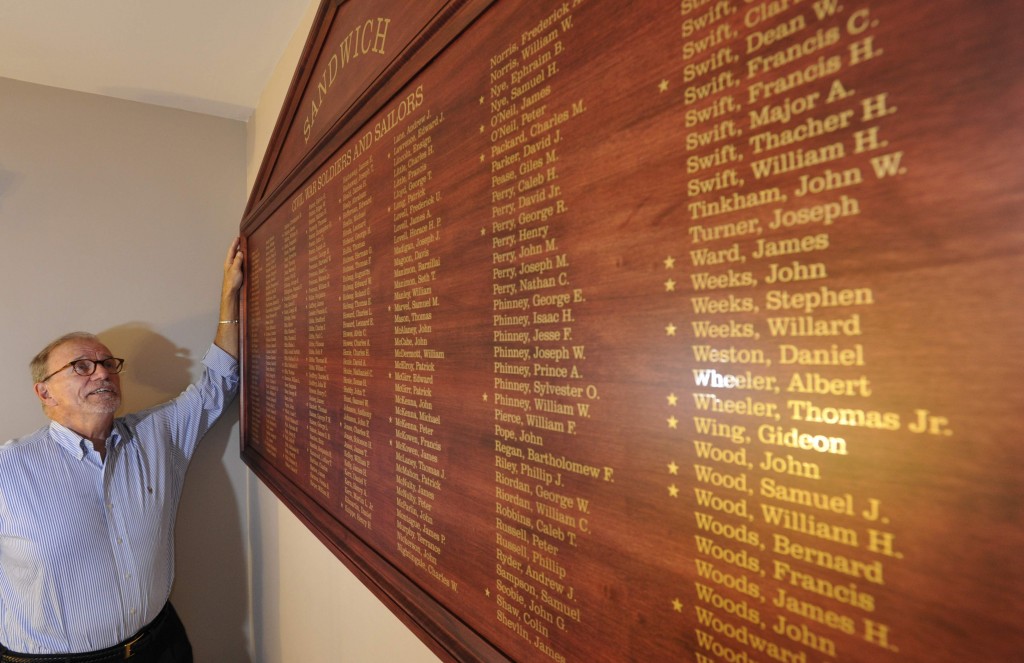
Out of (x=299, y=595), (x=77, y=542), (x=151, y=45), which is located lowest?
(x=299, y=595)

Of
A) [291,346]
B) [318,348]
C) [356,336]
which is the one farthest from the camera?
[291,346]

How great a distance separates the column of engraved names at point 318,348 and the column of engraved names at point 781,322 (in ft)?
3.49

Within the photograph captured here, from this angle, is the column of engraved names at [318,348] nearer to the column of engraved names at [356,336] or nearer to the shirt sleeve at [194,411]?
the column of engraved names at [356,336]

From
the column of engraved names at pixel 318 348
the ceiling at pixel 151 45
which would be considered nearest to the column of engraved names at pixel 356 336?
the column of engraved names at pixel 318 348

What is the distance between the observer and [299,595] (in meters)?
1.72

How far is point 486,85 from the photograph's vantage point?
2.39 feet

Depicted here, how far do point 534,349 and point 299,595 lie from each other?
1.58m

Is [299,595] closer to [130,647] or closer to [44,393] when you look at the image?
[130,647]

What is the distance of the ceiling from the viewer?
164cm

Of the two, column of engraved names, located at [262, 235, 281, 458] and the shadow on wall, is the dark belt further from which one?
column of engraved names, located at [262, 235, 281, 458]

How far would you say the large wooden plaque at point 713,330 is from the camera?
308 mm

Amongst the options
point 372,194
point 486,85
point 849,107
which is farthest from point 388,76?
point 849,107

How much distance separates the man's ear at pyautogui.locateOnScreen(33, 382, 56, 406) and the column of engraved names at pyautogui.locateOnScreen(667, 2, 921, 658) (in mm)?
2289

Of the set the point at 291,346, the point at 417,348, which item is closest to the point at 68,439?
the point at 291,346
